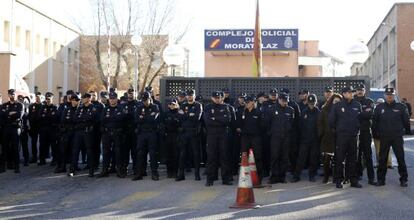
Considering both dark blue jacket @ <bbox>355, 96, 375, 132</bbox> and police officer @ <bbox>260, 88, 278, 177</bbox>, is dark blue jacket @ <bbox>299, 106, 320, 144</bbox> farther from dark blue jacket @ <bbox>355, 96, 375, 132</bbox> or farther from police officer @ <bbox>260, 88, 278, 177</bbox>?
dark blue jacket @ <bbox>355, 96, 375, 132</bbox>

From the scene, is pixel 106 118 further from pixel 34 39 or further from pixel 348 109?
pixel 34 39

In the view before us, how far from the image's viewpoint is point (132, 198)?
36.0ft

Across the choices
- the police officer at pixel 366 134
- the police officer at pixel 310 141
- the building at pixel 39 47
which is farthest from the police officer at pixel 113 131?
the building at pixel 39 47

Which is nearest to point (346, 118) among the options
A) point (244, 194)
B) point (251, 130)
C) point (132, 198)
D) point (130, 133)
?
point (251, 130)

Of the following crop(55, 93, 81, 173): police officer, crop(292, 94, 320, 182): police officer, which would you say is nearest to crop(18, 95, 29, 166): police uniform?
crop(55, 93, 81, 173): police officer

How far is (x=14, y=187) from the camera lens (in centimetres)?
1234

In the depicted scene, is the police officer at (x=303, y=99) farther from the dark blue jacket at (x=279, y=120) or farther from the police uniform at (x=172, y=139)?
the police uniform at (x=172, y=139)

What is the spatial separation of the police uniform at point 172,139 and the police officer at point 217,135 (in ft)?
3.68

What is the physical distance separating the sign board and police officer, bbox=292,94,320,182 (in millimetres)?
16917

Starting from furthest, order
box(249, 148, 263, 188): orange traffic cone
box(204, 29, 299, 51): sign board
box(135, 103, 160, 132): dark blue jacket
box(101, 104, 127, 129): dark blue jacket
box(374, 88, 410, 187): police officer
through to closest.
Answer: box(204, 29, 299, 51): sign board
box(101, 104, 127, 129): dark blue jacket
box(135, 103, 160, 132): dark blue jacket
box(374, 88, 410, 187): police officer
box(249, 148, 263, 188): orange traffic cone

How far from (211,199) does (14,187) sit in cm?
436

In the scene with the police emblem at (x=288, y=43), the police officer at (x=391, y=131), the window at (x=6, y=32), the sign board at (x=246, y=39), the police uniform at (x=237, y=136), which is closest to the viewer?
the police officer at (x=391, y=131)

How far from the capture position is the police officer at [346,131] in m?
11.9

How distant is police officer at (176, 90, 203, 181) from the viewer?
12984 millimetres
